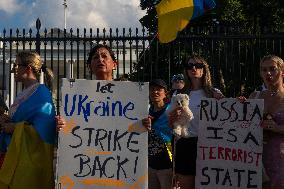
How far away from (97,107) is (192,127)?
107 centimetres

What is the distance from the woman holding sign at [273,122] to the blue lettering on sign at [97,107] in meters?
1.15

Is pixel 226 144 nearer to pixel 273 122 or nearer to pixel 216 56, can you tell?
pixel 273 122

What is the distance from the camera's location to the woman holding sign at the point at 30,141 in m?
3.71

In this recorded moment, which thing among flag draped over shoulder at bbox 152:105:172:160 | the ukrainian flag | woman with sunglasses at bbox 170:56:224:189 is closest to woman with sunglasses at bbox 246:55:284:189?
woman with sunglasses at bbox 170:56:224:189

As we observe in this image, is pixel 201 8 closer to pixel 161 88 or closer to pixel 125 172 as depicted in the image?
pixel 161 88

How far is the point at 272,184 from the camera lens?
13.4ft

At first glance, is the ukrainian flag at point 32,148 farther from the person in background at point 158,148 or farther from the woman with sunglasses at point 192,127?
the person in background at point 158,148

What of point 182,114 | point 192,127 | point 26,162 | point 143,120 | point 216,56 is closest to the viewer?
point 26,162

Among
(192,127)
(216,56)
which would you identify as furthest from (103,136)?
(216,56)

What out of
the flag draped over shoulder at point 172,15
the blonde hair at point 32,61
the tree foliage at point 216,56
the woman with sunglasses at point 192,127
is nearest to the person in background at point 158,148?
the woman with sunglasses at point 192,127

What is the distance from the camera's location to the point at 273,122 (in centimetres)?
400

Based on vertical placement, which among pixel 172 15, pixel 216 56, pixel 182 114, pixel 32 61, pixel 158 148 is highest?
pixel 172 15

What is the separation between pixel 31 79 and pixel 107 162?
0.91 meters

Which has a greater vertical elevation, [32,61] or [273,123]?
[32,61]
